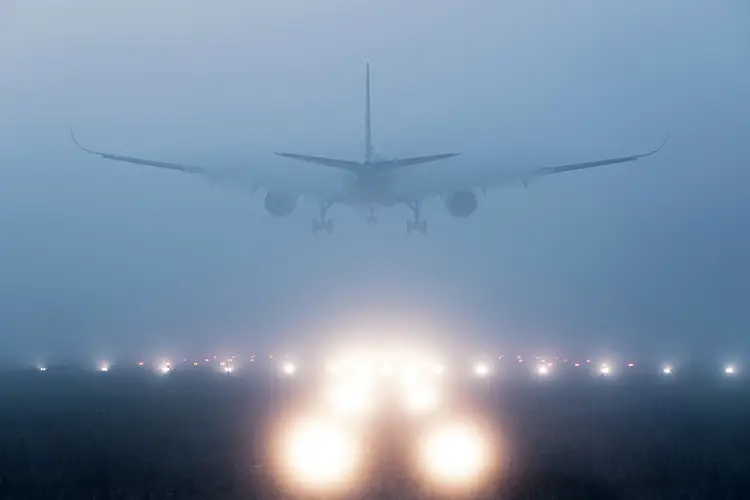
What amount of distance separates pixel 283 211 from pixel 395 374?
16.4 m

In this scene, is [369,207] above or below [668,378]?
above

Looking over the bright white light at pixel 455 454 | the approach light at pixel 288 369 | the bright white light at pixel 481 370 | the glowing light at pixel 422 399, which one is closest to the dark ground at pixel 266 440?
the bright white light at pixel 455 454

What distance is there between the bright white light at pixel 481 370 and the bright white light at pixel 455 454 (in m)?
39.1

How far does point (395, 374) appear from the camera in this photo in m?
78.2

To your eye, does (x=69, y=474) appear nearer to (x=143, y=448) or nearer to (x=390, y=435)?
(x=143, y=448)

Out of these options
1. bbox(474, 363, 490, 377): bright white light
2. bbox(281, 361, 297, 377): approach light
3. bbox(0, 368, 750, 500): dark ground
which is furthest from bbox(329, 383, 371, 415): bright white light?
bbox(474, 363, 490, 377): bright white light

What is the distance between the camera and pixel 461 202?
72.5 m

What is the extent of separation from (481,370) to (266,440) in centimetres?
4614

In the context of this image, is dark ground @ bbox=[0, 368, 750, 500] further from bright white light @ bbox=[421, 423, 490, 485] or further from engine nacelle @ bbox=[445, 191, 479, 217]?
engine nacelle @ bbox=[445, 191, 479, 217]

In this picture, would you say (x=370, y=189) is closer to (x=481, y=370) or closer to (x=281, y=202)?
(x=281, y=202)

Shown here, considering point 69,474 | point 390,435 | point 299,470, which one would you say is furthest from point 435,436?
point 69,474

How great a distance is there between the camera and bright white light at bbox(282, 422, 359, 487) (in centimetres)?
3138

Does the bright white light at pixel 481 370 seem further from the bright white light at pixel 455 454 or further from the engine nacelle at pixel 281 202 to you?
the bright white light at pixel 455 454

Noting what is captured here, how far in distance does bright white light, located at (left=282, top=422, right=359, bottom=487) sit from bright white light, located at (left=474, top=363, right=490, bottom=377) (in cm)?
4024
